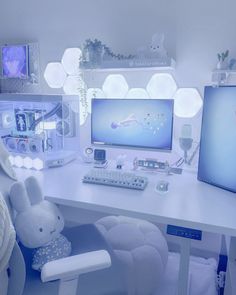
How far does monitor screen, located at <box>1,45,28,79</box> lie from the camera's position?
2.03 metres

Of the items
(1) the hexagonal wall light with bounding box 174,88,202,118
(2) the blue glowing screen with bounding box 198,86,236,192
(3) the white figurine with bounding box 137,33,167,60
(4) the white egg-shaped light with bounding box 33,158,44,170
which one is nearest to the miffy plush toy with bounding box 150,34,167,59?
(3) the white figurine with bounding box 137,33,167,60

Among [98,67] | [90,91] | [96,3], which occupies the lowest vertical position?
[90,91]

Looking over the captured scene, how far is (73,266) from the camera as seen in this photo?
2.44 feet

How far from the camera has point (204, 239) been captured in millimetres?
1897

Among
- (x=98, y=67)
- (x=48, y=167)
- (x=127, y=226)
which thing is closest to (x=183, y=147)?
(x=127, y=226)

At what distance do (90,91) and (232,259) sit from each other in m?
1.36

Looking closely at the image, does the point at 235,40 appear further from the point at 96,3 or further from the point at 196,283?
the point at 196,283

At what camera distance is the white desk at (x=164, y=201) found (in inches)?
40.9

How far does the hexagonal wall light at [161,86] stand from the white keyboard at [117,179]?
637 millimetres

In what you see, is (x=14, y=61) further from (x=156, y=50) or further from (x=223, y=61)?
(x=223, y=61)

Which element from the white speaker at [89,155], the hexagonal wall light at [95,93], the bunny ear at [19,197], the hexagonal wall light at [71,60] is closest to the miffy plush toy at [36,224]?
the bunny ear at [19,197]

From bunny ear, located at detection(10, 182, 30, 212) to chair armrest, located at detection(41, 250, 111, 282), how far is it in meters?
0.32

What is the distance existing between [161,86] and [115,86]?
319 mm

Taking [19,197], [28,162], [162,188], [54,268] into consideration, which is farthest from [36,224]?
[28,162]
